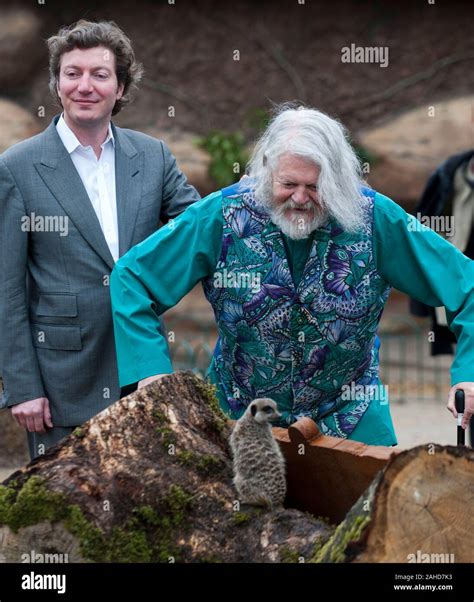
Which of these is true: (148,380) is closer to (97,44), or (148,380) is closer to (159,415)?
(159,415)

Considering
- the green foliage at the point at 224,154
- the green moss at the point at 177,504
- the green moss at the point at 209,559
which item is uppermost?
the green foliage at the point at 224,154

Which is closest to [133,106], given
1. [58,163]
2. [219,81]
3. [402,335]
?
[219,81]

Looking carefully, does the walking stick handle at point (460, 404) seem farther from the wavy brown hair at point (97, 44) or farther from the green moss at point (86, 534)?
the wavy brown hair at point (97, 44)

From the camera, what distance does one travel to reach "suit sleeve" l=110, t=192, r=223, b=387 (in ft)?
11.6

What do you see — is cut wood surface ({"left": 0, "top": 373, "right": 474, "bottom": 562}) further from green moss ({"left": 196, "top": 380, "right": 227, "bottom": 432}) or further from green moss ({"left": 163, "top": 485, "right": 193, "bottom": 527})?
green moss ({"left": 196, "top": 380, "right": 227, "bottom": 432})

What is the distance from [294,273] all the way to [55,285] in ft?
3.03

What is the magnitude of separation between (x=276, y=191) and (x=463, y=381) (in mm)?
844

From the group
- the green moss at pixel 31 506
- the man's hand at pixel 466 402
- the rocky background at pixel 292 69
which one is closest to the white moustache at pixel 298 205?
the man's hand at pixel 466 402

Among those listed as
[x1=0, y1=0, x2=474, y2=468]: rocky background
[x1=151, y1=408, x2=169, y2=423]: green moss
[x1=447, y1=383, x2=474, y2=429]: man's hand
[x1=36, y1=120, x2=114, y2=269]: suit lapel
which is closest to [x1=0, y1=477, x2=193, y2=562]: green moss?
[x1=151, y1=408, x2=169, y2=423]: green moss

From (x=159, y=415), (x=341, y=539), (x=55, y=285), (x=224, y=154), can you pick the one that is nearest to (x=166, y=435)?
(x=159, y=415)

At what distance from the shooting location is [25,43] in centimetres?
1136

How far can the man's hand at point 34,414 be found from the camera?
3.95m

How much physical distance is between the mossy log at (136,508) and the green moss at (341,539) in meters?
0.05

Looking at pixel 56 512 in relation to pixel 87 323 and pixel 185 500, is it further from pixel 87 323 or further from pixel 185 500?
pixel 87 323
